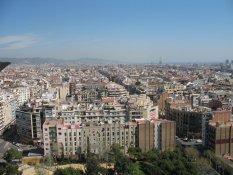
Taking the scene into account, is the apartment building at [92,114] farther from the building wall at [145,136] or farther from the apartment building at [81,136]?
the building wall at [145,136]

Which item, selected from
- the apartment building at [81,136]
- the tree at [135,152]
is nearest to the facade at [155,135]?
the apartment building at [81,136]

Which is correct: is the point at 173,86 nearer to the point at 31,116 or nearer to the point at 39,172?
the point at 31,116

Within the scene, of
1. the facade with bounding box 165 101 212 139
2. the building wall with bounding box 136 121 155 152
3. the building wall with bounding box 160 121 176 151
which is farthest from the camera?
the facade with bounding box 165 101 212 139

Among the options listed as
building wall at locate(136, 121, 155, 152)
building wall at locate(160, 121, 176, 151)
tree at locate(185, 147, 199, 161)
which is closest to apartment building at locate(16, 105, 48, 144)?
building wall at locate(136, 121, 155, 152)

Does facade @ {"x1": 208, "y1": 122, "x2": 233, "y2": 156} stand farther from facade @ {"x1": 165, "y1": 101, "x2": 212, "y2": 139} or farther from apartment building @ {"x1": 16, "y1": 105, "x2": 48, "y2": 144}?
apartment building @ {"x1": 16, "y1": 105, "x2": 48, "y2": 144}

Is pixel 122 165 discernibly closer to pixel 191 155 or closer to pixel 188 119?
pixel 191 155

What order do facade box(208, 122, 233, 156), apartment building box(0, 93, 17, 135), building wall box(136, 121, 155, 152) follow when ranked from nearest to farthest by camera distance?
1. facade box(208, 122, 233, 156)
2. building wall box(136, 121, 155, 152)
3. apartment building box(0, 93, 17, 135)

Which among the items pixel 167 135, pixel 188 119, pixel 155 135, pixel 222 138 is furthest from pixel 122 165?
pixel 188 119

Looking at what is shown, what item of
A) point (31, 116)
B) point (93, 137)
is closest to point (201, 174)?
point (93, 137)
